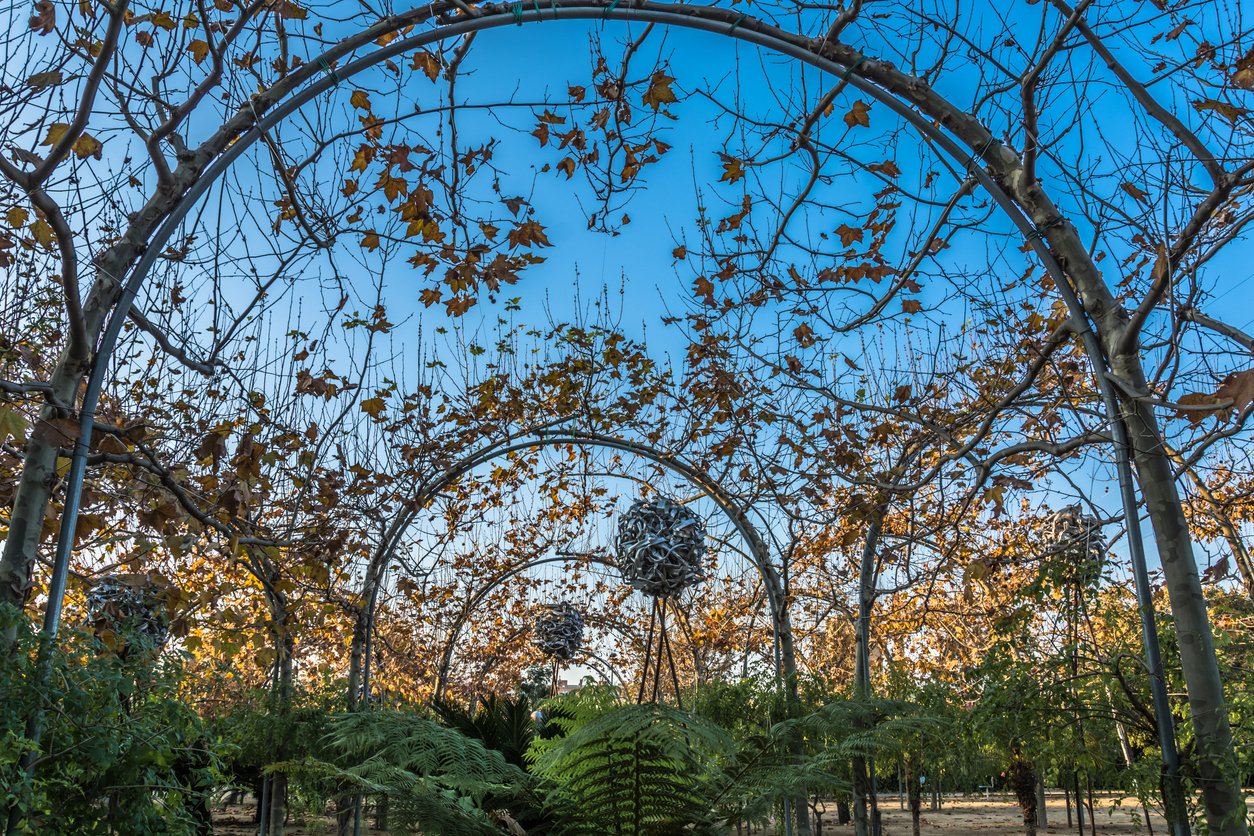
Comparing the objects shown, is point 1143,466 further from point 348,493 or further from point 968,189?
point 348,493

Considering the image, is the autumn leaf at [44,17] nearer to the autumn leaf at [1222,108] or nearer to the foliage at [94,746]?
the foliage at [94,746]

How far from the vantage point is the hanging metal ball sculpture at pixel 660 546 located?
5.35 m

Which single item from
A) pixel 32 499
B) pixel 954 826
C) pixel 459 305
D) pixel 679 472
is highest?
pixel 459 305

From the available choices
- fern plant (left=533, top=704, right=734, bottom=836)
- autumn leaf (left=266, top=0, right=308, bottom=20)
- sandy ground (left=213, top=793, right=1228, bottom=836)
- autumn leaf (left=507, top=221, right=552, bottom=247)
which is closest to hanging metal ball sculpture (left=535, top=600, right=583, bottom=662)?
sandy ground (left=213, top=793, right=1228, bottom=836)

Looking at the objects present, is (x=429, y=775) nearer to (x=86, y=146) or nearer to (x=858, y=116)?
(x=86, y=146)

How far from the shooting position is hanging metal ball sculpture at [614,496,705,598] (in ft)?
17.6

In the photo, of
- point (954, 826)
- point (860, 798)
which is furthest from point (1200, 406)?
point (954, 826)

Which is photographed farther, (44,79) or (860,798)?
(860,798)

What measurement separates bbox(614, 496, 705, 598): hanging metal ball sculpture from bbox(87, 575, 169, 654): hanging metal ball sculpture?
8.62 ft

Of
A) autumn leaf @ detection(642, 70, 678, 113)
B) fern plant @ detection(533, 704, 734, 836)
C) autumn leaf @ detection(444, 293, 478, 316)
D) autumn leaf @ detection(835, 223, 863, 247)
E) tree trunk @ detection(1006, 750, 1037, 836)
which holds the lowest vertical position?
tree trunk @ detection(1006, 750, 1037, 836)

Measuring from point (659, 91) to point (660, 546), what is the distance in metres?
2.87

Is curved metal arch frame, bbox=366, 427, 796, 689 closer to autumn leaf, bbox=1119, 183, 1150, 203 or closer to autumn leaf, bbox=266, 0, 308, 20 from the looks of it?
autumn leaf, bbox=1119, 183, 1150, 203

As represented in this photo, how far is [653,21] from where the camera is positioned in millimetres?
3045

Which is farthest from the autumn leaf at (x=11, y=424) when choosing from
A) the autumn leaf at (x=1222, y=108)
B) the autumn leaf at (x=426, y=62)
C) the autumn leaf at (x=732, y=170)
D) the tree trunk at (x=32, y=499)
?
the autumn leaf at (x=1222, y=108)
